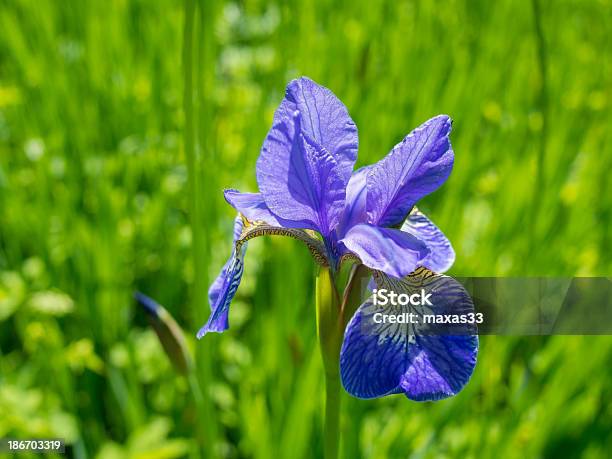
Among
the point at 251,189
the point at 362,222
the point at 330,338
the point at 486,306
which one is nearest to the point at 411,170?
the point at 362,222

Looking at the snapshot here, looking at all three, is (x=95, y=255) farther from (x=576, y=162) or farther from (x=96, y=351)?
(x=576, y=162)

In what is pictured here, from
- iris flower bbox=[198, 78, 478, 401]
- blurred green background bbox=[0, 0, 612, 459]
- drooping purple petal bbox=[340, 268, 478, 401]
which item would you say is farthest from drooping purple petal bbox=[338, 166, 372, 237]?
blurred green background bbox=[0, 0, 612, 459]

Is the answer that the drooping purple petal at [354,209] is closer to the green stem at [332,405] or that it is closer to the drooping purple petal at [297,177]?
the drooping purple petal at [297,177]

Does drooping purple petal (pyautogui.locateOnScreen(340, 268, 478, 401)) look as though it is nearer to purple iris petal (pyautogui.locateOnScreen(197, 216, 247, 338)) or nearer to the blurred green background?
purple iris petal (pyautogui.locateOnScreen(197, 216, 247, 338))

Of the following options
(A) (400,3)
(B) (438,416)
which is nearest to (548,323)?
(B) (438,416)

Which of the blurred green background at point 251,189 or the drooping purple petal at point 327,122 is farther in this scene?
the blurred green background at point 251,189

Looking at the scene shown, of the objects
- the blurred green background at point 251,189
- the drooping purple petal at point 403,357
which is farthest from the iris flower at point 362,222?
the blurred green background at point 251,189
